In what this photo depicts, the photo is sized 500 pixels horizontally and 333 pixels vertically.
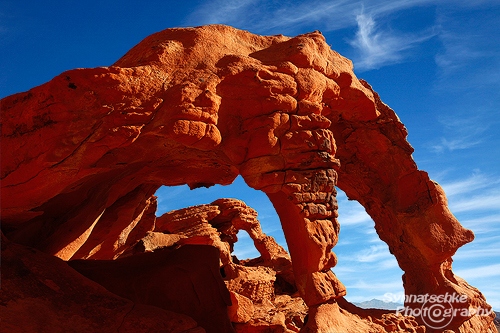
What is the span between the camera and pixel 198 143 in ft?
21.4

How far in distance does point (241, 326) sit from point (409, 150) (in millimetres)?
5351

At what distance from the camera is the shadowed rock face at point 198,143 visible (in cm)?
583

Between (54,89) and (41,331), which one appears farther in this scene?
(54,89)

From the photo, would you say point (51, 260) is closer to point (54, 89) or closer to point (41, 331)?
point (41, 331)

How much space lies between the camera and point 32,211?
693cm

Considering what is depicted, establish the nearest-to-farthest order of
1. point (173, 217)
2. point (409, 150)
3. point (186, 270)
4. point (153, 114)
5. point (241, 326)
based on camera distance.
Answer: point (153, 114) < point (186, 270) < point (241, 326) < point (409, 150) < point (173, 217)

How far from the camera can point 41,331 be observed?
16.9ft

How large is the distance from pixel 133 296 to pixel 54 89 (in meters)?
3.26

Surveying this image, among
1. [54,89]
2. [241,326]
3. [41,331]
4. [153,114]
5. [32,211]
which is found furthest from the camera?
[241,326]

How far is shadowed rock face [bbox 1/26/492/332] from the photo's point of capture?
5.83 m

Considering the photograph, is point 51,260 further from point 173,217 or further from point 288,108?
point 173,217

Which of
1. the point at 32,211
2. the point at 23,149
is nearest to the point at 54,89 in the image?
the point at 23,149

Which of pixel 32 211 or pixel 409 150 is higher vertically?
pixel 409 150

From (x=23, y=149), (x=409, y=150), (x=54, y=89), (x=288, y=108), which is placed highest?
(x=409, y=150)
